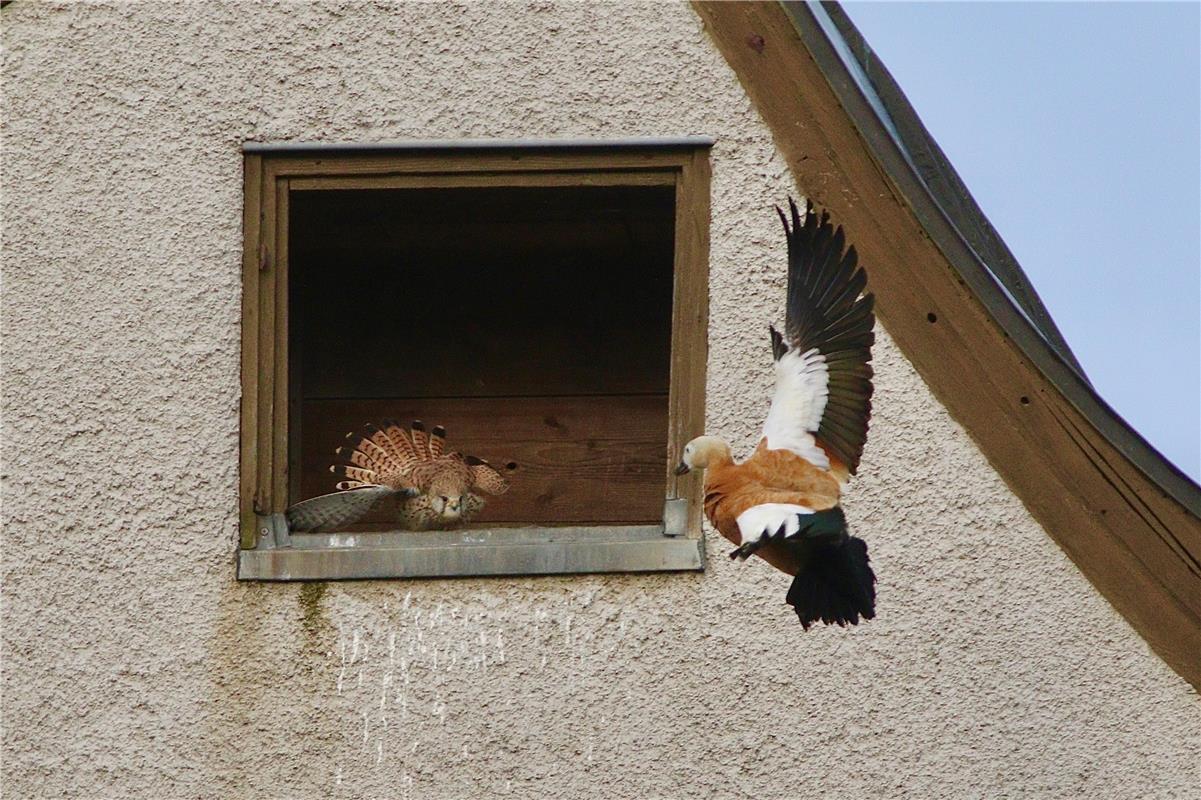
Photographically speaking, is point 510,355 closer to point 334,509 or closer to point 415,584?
point 334,509

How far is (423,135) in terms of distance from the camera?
5141mm

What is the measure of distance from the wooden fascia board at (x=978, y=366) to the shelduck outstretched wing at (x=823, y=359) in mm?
284

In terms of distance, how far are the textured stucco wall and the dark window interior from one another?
1.06m

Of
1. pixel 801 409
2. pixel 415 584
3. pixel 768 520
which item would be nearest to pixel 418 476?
pixel 415 584

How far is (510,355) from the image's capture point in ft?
21.9

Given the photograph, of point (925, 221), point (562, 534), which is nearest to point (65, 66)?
point (562, 534)

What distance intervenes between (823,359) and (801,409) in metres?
0.12

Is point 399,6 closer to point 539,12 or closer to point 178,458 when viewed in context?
point 539,12

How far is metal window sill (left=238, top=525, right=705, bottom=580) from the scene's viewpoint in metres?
4.84

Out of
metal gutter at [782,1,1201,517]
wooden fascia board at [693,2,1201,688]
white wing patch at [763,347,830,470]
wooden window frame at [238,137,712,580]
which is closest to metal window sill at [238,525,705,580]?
wooden window frame at [238,137,712,580]

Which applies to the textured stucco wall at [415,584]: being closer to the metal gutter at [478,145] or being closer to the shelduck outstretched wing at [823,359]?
the metal gutter at [478,145]

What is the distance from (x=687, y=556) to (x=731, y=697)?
332 mm

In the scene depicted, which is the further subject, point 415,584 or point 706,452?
point 415,584

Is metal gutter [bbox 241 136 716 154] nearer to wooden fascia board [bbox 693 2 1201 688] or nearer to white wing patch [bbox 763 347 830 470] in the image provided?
wooden fascia board [bbox 693 2 1201 688]
